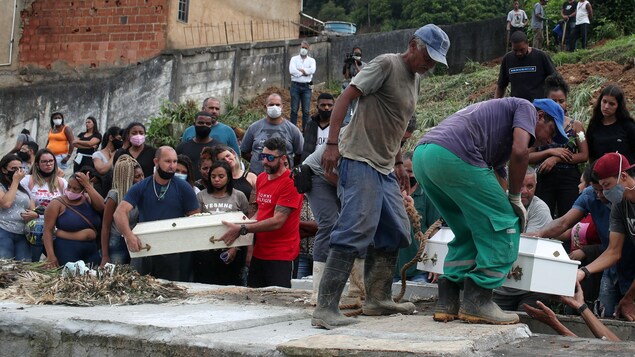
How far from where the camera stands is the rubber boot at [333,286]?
6512 mm

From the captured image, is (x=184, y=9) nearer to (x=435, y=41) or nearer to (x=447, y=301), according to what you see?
(x=435, y=41)

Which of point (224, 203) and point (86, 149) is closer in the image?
point (224, 203)

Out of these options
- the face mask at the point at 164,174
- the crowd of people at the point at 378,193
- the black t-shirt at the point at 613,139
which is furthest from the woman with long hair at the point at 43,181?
the black t-shirt at the point at 613,139

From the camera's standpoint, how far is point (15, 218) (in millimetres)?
11578

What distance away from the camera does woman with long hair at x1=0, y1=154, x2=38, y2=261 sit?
11.5 metres

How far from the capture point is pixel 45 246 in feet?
35.2

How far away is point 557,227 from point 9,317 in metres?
4.42

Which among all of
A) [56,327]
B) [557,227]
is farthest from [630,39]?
[56,327]

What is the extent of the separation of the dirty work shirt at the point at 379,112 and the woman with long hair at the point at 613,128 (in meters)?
3.48

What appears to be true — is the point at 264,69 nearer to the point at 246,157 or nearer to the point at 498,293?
the point at 246,157

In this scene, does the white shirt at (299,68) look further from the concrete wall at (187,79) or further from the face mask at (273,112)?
the face mask at (273,112)

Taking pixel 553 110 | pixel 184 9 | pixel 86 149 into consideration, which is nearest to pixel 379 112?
pixel 553 110

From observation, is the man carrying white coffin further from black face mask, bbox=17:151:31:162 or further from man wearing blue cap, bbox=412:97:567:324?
black face mask, bbox=17:151:31:162

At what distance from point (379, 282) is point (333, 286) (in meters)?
0.64
